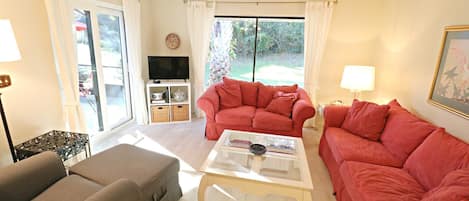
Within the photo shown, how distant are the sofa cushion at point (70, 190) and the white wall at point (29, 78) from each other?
921 mm

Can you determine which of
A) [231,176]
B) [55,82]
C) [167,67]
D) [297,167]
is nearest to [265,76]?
[167,67]

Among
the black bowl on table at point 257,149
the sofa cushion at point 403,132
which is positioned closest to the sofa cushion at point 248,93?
the black bowl on table at point 257,149

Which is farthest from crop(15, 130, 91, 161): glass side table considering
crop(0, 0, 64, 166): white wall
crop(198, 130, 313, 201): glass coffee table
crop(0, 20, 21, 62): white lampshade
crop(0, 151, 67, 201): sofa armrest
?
crop(198, 130, 313, 201): glass coffee table

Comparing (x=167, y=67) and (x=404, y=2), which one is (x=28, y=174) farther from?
(x=404, y=2)

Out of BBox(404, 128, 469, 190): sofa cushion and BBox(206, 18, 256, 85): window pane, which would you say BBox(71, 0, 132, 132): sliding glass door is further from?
BBox(404, 128, 469, 190): sofa cushion

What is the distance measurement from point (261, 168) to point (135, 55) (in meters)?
2.94

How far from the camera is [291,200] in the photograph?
2.33 meters

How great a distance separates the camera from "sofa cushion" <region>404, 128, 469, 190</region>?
1.73 metres

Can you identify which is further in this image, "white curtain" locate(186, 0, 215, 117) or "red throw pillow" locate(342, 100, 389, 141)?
"white curtain" locate(186, 0, 215, 117)

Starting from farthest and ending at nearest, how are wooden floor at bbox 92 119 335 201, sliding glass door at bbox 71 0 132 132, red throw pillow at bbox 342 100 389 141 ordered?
sliding glass door at bbox 71 0 132 132, red throw pillow at bbox 342 100 389 141, wooden floor at bbox 92 119 335 201

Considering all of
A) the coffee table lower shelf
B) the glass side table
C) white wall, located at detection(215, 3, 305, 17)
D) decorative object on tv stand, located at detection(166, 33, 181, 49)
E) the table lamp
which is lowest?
the coffee table lower shelf

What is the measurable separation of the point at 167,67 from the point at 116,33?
3.10 feet

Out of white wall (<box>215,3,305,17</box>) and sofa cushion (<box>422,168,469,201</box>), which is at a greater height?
white wall (<box>215,3,305,17</box>)

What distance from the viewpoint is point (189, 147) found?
3.38 m
